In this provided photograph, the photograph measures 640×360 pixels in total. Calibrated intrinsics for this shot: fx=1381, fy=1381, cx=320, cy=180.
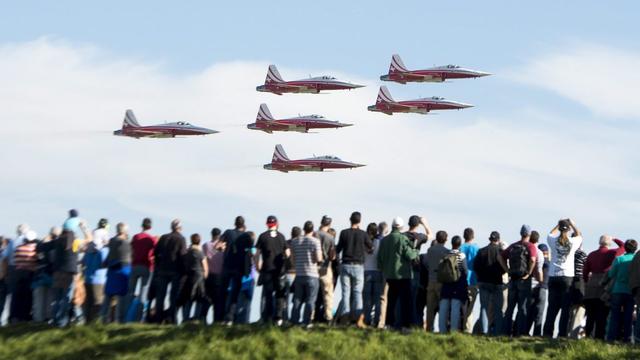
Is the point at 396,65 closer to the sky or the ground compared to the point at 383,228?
closer to the sky

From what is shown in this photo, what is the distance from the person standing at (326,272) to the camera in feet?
86.7

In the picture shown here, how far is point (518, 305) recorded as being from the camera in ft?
85.5

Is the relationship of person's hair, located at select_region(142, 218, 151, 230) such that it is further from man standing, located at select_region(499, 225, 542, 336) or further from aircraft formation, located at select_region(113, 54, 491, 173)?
aircraft formation, located at select_region(113, 54, 491, 173)

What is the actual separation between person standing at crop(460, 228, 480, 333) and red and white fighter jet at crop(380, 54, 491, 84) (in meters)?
47.2

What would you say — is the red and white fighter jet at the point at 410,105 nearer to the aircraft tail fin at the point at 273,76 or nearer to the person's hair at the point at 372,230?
the aircraft tail fin at the point at 273,76

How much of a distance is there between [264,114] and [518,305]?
51435mm

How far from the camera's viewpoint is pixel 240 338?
2558 cm

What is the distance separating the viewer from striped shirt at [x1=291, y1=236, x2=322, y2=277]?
1023 inches

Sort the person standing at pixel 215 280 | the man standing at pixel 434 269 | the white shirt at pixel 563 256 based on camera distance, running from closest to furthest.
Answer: the white shirt at pixel 563 256 → the man standing at pixel 434 269 → the person standing at pixel 215 280

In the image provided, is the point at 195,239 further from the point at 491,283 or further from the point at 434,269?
the point at 491,283

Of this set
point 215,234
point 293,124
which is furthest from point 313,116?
point 215,234

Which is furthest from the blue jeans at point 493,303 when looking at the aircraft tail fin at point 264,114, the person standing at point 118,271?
the aircraft tail fin at point 264,114

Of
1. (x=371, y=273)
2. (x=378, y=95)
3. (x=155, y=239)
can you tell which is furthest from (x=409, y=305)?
(x=378, y=95)

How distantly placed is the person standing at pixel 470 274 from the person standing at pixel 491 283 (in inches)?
15.9
